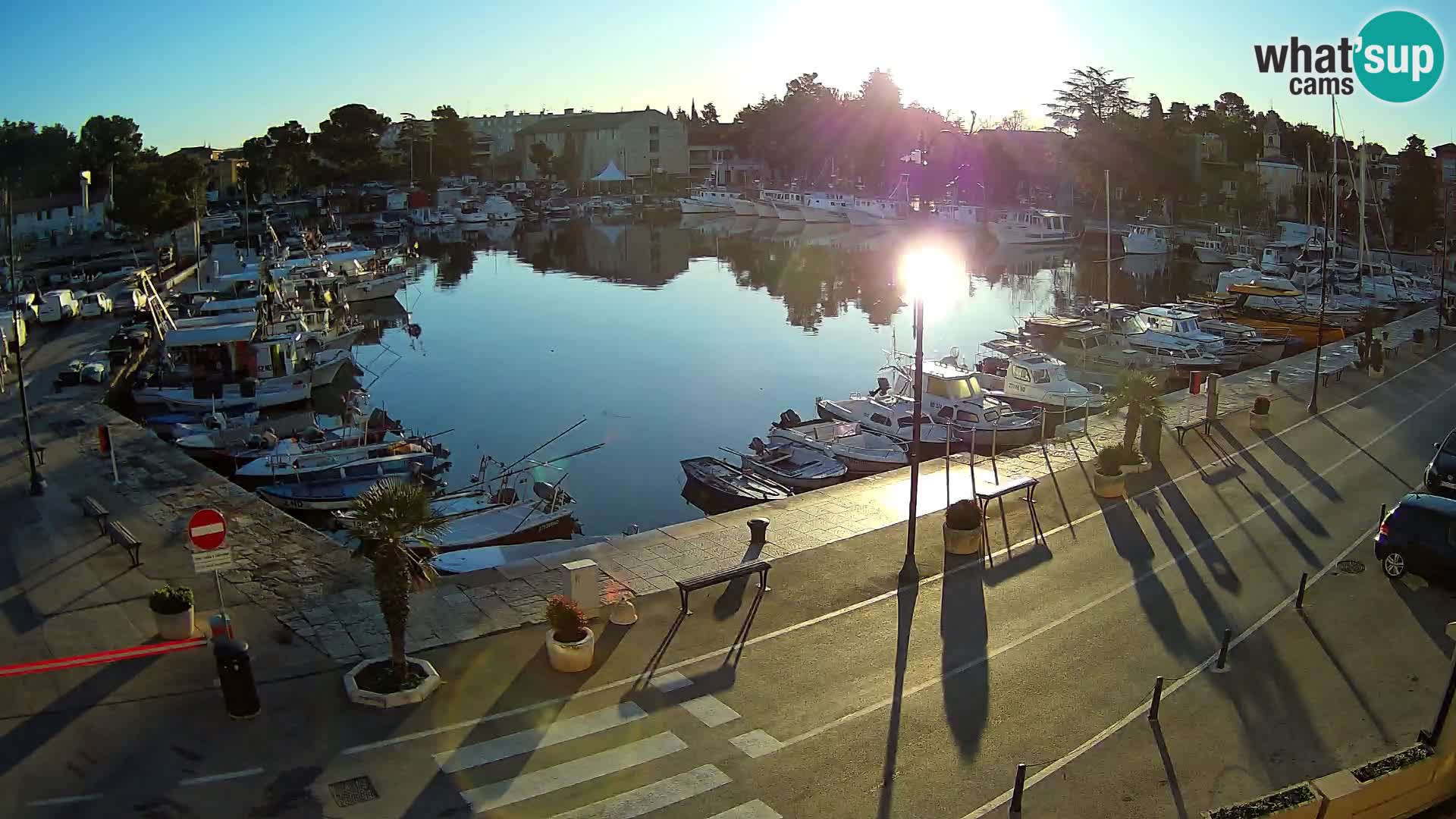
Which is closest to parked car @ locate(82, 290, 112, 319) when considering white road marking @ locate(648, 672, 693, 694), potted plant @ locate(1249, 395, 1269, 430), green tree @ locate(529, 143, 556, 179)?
white road marking @ locate(648, 672, 693, 694)

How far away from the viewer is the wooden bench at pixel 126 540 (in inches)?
706

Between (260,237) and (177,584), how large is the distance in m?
72.8

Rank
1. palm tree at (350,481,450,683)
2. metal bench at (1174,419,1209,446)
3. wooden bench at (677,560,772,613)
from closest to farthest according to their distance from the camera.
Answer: palm tree at (350,481,450,683), wooden bench at (677,560,772,613), metal bench at (1174,419,1209,446)

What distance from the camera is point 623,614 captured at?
15.3 meters

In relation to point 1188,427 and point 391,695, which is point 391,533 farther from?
point 1188,427

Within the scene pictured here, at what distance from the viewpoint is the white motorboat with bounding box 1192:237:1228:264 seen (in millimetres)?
86062

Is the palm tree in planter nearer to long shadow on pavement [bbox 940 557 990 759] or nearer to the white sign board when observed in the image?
long shadow on pavement [bbox 940 557 990 759]

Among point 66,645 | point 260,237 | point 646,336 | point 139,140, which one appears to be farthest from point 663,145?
point 66,645

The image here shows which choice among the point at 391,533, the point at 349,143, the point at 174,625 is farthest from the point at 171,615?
the point at 349,143

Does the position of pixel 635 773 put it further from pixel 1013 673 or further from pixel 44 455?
pixel 44 455

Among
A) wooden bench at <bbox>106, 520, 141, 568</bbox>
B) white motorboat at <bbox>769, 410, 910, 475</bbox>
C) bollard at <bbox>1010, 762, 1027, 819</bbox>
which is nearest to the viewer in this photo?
bollard at <bbox>1010, 762, 1027, 819</bbox>

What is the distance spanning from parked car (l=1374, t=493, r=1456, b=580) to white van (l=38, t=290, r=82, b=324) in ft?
167

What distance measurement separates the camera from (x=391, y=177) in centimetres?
13625

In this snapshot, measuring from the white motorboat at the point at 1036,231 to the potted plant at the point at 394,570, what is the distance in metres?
97.7
